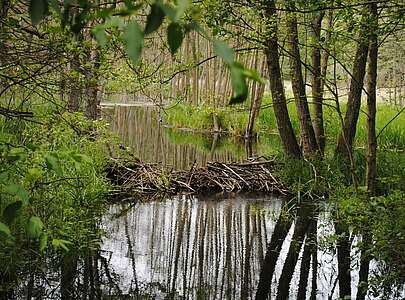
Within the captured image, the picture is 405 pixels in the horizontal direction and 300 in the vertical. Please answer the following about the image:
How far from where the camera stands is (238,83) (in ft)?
2.82

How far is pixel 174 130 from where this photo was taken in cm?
2209

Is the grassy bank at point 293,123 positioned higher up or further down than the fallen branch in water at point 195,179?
higher up

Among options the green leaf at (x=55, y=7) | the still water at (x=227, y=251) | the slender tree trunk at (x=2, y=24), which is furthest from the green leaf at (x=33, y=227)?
the still water at (x=227, y=251)

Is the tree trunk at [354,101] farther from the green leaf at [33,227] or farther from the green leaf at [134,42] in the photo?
the green leaf at [134,42]

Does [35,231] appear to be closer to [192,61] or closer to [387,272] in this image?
[387,272]

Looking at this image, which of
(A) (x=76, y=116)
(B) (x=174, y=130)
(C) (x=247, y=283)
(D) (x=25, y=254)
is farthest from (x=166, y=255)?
(B) (x=174, y=130)

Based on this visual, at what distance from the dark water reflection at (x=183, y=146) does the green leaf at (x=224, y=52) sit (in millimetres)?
10019

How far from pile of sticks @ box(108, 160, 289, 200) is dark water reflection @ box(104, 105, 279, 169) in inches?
63.8

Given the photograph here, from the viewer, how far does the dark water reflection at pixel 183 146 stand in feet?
44.6

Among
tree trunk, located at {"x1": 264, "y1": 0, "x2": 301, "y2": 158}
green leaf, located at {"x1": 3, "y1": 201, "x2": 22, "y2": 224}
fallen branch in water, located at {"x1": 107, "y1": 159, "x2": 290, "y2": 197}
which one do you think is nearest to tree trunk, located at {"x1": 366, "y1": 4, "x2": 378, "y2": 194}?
tree trunk, located at {"x1": 264, "y1": 0, "x2": 301, "y2": 158}

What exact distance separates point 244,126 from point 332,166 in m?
10.1

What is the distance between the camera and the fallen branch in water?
959 centimetres

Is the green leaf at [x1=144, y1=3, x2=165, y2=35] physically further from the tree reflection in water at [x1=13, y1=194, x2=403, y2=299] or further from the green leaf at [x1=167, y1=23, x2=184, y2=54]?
the tree reflection in water at [x1=13, y1=194, x2=403, y2=299]

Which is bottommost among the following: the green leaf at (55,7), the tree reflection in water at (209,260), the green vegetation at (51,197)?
the tree reflection in water at (209,260)
